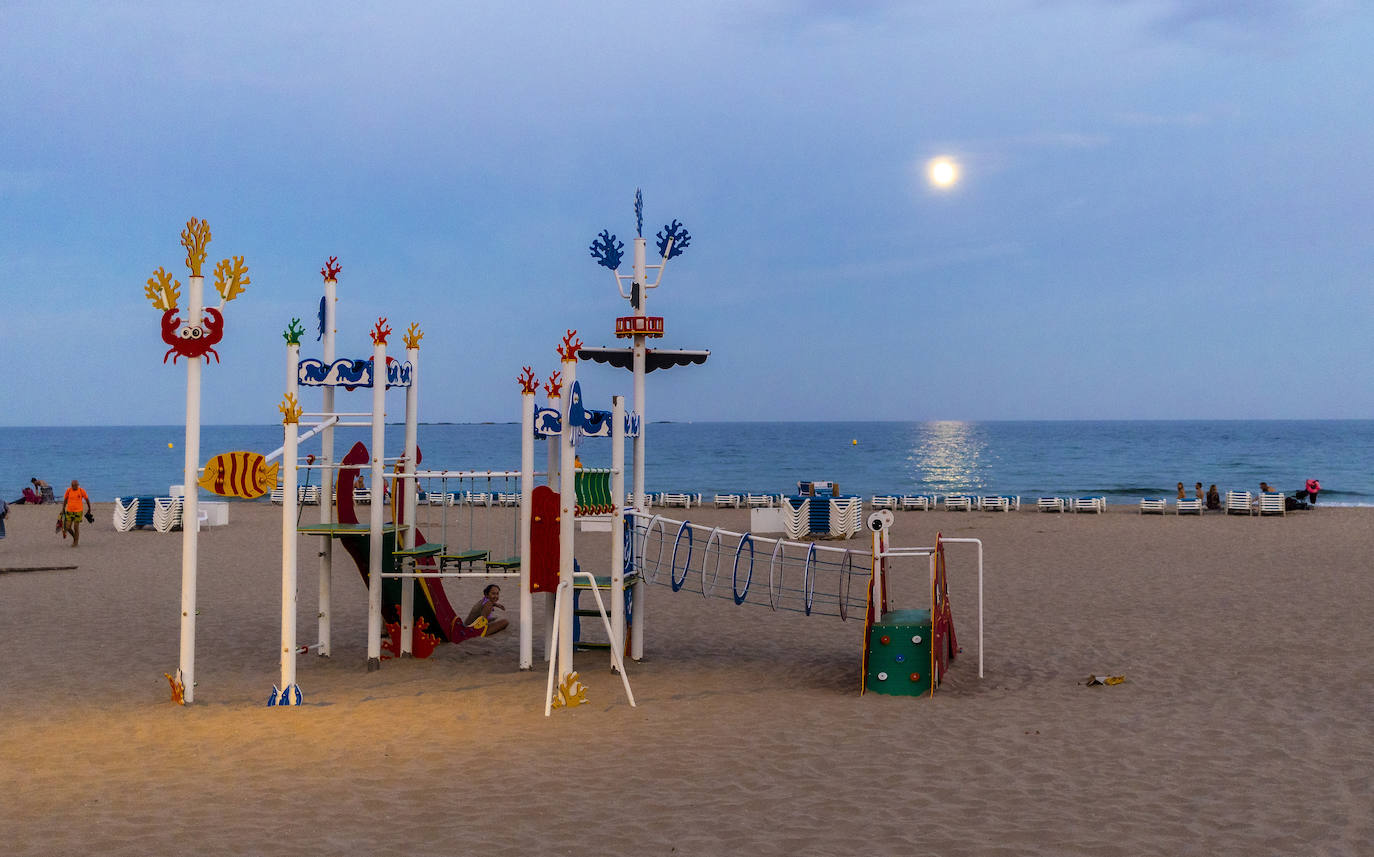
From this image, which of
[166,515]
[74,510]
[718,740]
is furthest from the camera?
[166,515]

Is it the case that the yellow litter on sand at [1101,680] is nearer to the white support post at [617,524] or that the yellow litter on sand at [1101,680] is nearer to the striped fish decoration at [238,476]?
the white support post at [617,524]

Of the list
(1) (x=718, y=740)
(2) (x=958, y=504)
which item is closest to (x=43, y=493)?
(2) (x=958, y=504)

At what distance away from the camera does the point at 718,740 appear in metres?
8.26

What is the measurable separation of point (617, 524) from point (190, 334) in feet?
14.2

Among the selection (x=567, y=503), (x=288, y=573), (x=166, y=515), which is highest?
(x=567, y=503)

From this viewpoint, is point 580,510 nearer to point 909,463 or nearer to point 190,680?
point 190,680

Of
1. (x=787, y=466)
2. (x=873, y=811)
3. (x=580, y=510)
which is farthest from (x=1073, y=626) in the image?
(x=787, y=466)

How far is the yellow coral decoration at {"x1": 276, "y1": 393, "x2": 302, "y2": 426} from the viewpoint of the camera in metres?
9.62

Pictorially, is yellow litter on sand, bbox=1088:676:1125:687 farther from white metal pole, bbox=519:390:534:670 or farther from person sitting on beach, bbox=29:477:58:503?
person sitting on beach, bbox=29:477:58:503

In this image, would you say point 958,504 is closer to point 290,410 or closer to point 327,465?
point 327,465

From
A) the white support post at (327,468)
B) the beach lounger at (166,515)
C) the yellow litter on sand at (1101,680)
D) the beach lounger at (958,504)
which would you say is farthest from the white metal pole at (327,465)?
the beach lounger at (958,504)

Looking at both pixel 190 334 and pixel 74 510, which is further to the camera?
pixel 74 510

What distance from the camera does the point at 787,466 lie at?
106375mm

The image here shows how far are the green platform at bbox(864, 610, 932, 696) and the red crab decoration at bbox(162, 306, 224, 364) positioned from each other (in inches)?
266
